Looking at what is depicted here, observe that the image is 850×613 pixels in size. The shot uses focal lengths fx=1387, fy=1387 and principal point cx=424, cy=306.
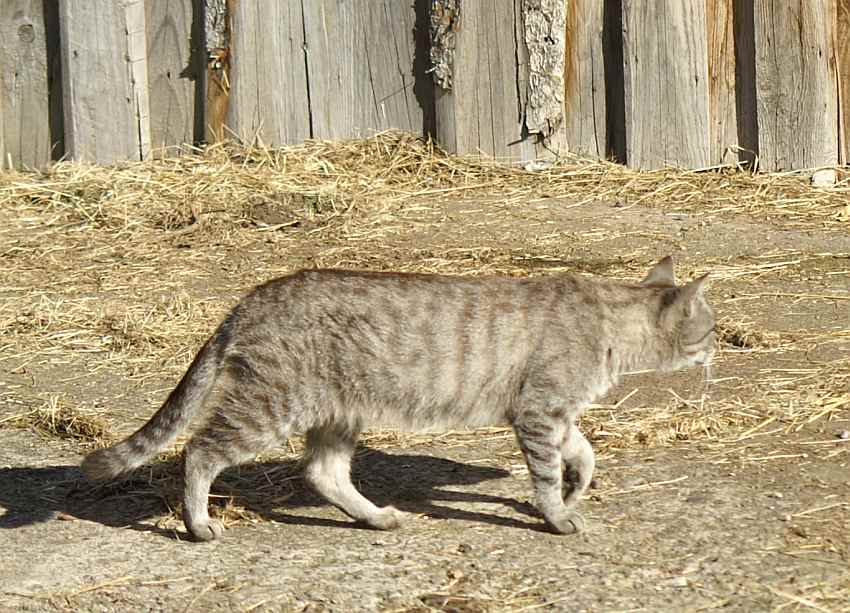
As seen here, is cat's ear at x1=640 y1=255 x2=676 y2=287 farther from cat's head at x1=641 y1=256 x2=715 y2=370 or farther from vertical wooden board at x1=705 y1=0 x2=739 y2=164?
vertical wooden board at x1=705 y1=0 x2=739 y2=164

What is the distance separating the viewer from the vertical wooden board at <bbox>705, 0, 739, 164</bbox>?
1003 cm

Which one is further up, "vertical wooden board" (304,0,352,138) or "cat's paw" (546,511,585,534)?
"vertical wooden board" (304,0,352,138)

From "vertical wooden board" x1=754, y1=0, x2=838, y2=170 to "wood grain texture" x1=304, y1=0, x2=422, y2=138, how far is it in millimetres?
2593

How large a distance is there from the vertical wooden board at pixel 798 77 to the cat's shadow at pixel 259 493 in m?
5.02

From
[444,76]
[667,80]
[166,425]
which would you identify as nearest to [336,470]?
[166,425]

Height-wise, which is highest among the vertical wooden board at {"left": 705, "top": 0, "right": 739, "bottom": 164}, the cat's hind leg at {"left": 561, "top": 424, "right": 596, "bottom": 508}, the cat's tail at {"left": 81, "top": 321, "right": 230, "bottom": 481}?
the vertical wooden board at {"left": 705, "top": 0, "right": 739, "bottom": 164}

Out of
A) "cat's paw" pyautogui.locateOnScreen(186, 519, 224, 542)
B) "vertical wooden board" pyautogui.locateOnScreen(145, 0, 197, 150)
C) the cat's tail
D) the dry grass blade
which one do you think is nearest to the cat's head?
the cat's tail

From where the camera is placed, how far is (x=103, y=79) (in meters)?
10.7

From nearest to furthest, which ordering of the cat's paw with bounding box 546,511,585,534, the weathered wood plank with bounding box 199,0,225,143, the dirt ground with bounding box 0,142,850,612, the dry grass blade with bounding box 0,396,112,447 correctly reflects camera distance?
the dirt ground with bounding box 0,142,850,612, the cat's paw with bounding box 546,511,585,534, the dry grass blade with bounding box 0,396,112,447, the weathered wood plank with bounding box 199,0,225,143

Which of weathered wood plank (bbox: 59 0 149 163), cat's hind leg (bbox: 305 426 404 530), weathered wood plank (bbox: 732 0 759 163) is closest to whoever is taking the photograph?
cat's hind leg (bbox: 305 426 404 530)

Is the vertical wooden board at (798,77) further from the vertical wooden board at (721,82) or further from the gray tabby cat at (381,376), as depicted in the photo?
the gray tabby cat at (381,376)

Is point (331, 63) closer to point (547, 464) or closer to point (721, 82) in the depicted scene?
point (721, 82)

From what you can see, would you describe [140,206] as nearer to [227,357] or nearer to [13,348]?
[13,348]

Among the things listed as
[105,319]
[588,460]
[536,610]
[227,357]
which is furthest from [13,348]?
[536,610]
